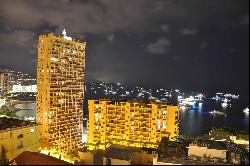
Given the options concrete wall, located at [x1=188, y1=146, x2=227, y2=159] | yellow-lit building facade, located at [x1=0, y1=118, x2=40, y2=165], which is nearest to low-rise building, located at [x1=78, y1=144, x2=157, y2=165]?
concrete wall, located at [x1=188, y1=146, x2=227, y2=159]

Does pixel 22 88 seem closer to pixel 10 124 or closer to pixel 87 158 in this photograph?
pixel 10 124

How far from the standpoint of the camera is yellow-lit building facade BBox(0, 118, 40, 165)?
53.9 ft

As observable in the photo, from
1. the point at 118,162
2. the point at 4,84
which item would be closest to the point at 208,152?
the point at 118,162

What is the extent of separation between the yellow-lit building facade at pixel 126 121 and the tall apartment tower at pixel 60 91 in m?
2.62

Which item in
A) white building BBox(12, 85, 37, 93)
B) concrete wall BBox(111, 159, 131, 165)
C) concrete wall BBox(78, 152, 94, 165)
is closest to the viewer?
concrete wall BBox(111, 159, 131, 165)

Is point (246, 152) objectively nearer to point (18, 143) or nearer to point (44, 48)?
point (18, 143)

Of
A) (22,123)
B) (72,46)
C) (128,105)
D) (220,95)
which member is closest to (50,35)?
(72,46)

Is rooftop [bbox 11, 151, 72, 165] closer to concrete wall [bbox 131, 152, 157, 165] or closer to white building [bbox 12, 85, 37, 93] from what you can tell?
concrete wall [bbox 131, 152, 157, 165]

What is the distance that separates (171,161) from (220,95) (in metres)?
122

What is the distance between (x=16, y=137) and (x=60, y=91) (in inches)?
572

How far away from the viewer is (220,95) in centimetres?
12531

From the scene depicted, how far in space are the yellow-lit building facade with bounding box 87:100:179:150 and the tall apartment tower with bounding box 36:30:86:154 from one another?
2.62m

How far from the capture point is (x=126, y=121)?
31.3 metres

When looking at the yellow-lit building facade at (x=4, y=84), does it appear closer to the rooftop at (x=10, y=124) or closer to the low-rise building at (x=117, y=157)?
the rooftop at (x=10, y=124)
